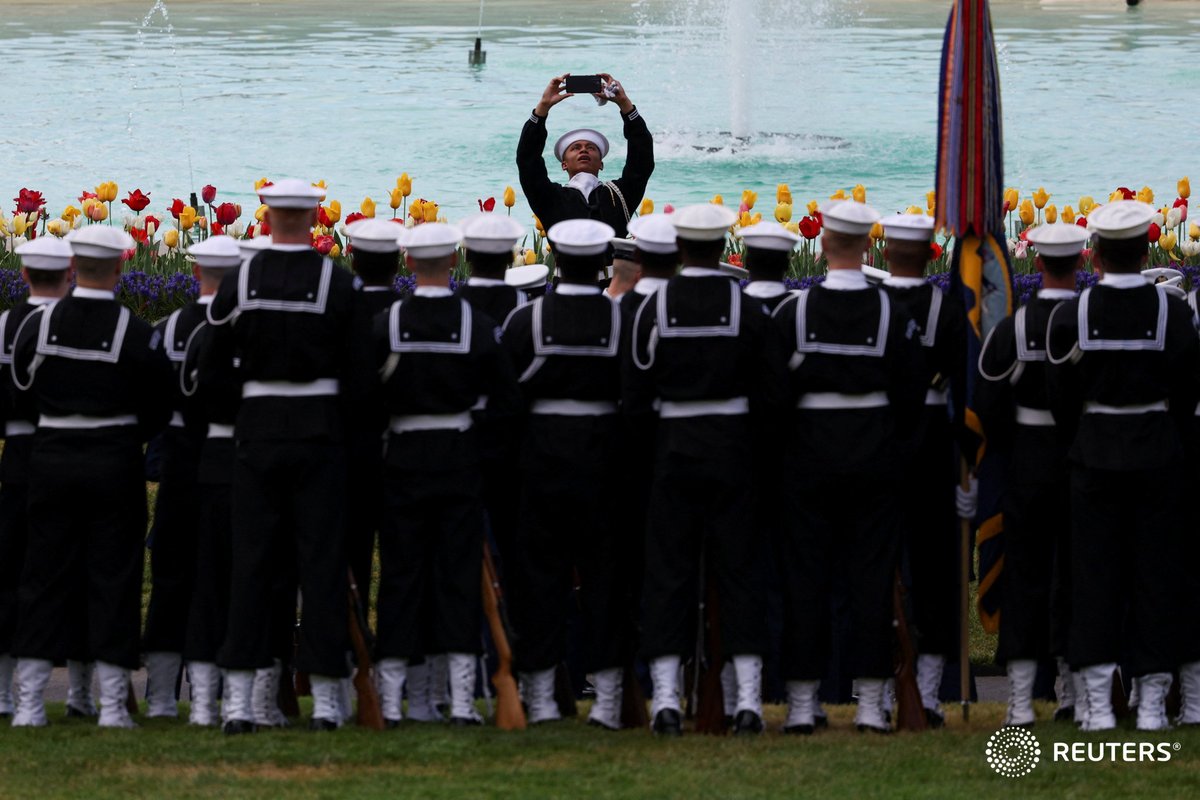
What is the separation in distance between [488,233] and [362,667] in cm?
173

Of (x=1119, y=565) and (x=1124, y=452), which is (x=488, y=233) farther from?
(x=1119, y=565)

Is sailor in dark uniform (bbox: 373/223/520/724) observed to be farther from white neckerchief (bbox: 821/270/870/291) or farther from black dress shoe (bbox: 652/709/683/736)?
white neckerchief (bbox: 821/270/870/291)

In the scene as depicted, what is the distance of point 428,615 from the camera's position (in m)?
8.57

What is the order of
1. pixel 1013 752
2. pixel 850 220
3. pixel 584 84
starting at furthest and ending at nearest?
pixel 584 84 < pixel 850 220 < pixel 1013 752

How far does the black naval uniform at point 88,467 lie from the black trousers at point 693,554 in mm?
1913

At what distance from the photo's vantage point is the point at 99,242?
8.48 metres

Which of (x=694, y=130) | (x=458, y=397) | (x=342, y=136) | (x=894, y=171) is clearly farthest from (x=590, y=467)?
(x=342, y=136)

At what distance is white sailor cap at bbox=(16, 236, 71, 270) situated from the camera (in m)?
8.74

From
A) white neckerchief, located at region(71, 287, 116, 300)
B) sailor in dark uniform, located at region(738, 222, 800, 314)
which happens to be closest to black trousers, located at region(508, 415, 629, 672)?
sailor in dark uniform, located at region(738, 222, 800, 314)

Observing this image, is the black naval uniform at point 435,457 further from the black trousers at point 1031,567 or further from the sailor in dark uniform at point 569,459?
the black trousers at point 1031,567

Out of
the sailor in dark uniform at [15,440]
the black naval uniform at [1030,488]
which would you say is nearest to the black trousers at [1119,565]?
the black naval uniform at [1030,488]

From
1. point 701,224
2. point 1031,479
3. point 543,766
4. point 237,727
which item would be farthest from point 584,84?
point 543,766

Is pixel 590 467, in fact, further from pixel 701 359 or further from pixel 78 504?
pixel 78 504

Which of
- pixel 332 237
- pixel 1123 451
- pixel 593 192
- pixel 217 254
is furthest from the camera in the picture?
pixel 332 237
